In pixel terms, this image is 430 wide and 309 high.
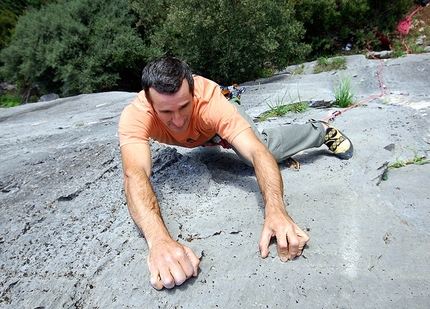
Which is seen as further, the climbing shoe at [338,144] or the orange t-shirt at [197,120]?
the climbing shoe at [338,144]

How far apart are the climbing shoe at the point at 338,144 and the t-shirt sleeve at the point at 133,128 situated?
1506 mm

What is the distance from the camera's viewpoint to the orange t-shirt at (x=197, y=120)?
7.26 ft

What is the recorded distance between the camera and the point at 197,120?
237cm

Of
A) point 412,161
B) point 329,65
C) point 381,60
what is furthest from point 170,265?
point 329,65

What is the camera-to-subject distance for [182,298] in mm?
1549

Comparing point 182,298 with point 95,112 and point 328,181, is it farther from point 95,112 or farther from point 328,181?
point 95,112

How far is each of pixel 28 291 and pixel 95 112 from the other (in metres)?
3.76

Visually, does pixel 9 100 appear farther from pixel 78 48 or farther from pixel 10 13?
pixel 78 48

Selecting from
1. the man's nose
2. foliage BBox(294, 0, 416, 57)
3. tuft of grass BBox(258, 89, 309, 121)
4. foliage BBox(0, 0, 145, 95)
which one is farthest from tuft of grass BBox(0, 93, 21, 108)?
the man's nose

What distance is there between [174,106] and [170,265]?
3.13ft

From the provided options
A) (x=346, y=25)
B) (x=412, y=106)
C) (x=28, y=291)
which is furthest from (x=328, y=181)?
(x=346, y=25)

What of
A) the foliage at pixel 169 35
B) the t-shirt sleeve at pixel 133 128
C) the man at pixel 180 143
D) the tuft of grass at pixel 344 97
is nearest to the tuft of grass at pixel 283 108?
the tuft of grass at pixel 344 97

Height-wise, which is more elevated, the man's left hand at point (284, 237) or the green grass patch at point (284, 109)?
the man's left hand at point (284, 237)

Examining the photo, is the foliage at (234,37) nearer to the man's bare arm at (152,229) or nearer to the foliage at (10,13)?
the man's bare arm at (152,229)
